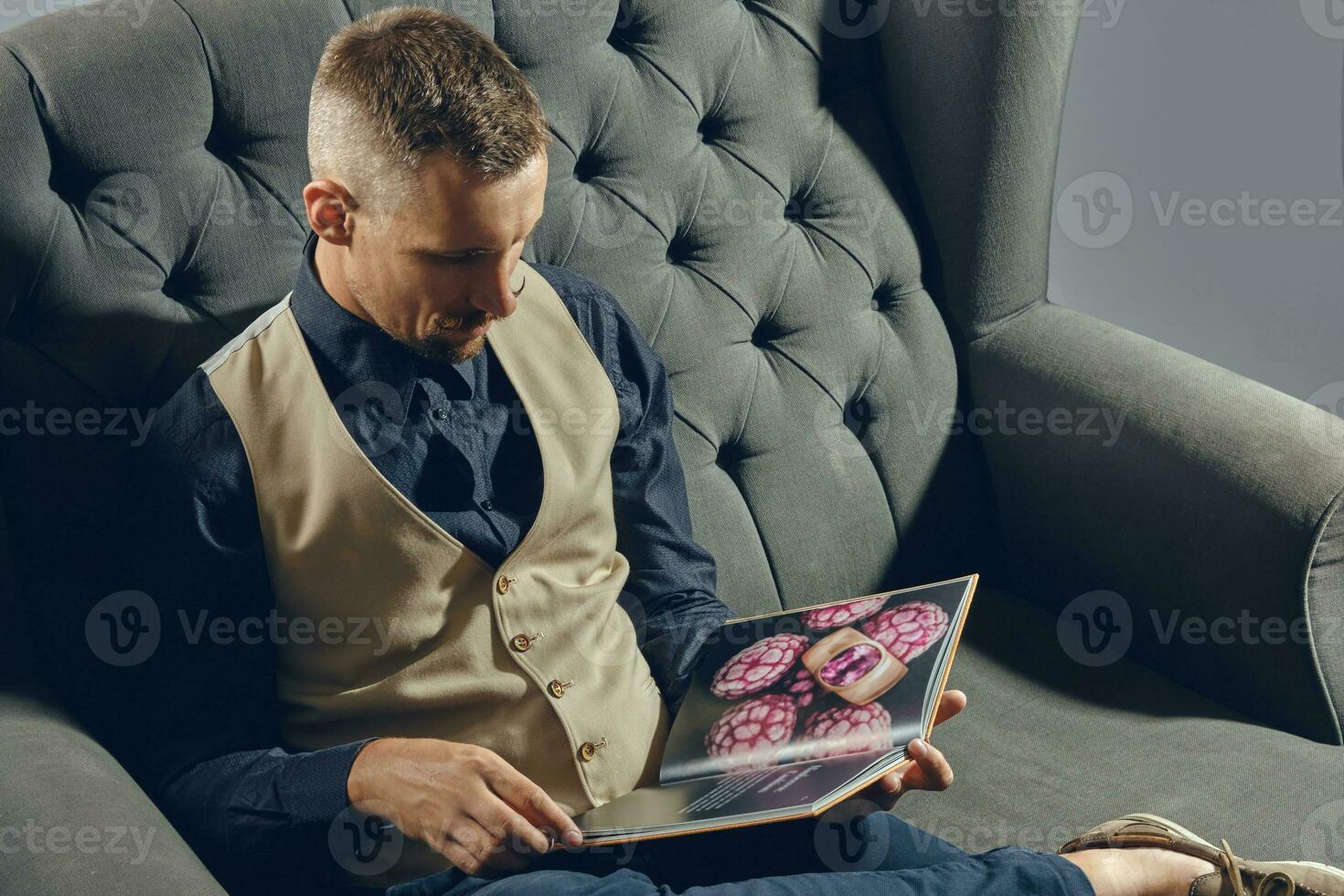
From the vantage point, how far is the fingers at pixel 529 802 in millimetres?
915

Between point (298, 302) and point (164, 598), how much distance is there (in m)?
0.25

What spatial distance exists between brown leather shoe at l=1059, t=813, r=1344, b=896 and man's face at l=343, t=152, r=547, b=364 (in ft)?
2.27

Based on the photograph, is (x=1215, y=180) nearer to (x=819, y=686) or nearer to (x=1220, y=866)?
(x=1220, y=866)

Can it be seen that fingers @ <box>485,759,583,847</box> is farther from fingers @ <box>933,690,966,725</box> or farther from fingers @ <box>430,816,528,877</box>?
fingers @ <box>933,690,966,725</box>

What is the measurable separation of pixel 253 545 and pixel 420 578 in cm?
13

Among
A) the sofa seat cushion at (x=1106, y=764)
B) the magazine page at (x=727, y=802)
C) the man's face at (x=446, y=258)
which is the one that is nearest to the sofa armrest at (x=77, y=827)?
the magazine page at (x=727, y=802)

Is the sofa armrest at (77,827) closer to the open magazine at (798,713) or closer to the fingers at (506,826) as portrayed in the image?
the fingers at (506,826)

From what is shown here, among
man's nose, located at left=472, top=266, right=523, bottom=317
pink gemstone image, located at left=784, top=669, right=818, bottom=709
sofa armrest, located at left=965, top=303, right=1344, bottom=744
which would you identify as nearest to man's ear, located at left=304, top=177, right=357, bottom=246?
man's nose, located at left=472, top=266, right=523, bottom=317

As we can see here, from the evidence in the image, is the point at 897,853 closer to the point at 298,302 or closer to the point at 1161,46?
the point at 298,302

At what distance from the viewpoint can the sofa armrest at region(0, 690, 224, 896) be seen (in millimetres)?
796

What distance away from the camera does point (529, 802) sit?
0.92 meters

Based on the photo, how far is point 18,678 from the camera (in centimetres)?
101

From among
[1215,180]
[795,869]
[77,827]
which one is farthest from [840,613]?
[1215,180]

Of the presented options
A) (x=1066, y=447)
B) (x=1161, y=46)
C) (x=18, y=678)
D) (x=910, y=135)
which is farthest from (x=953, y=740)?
(x=1161, y=46)
